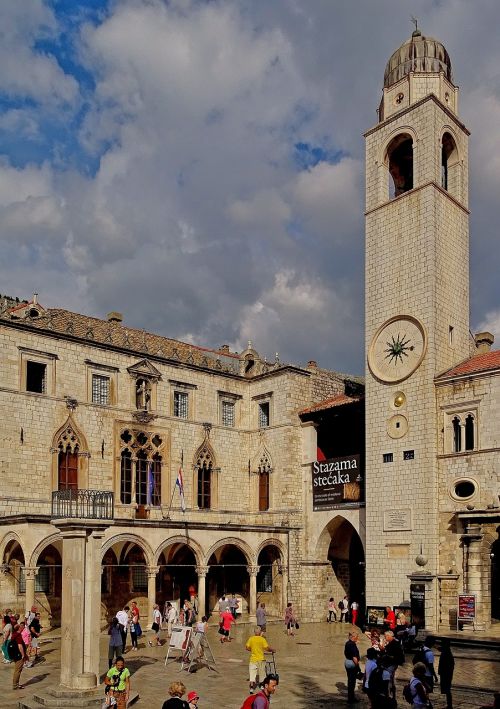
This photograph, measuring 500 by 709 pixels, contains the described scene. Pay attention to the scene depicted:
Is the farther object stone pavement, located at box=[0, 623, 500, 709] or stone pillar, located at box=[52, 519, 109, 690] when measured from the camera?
stone pavement, located at box=[0, 623, 500, 709]

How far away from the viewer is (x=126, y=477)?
35594 millimetres

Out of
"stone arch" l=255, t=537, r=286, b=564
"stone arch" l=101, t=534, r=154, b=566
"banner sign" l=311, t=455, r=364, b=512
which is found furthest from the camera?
"stone arch" l=255, t=537, r=286, b=564

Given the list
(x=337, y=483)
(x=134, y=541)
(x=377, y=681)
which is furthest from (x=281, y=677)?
(x=337, y=483)

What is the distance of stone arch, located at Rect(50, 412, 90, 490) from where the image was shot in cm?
3322

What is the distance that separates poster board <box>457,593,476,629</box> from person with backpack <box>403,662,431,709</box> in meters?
16.8

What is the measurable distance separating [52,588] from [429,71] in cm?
2685

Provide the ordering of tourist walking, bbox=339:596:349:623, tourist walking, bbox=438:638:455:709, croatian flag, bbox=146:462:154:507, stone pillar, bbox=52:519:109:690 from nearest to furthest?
tourist walking, bbox=438:638:455:709, stone pillar, bbox=52:519:109:690, croatian flag, bbox=146:462:154:507, tourist walking, bbox=339:596:349:623

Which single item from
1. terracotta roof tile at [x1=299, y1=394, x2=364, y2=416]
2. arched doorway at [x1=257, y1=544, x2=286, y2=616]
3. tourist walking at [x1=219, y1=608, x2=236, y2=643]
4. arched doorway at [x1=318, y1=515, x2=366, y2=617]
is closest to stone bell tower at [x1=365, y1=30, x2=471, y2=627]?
terracotta roof tile at [x1=299, y1=394, x2=364, y2=416]

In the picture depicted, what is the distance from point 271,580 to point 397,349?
13204mm

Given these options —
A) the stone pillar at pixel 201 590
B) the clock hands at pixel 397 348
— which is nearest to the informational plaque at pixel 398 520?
the clock hands at pixel 397 348

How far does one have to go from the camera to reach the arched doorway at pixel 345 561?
37.5 meters

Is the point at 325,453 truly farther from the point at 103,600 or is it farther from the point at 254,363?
the point at 103,600

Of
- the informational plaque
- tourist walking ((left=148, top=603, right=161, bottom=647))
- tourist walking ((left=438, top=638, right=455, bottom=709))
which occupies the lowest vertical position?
tourist walking ((left=148, top=603, right=161, bottom=647))

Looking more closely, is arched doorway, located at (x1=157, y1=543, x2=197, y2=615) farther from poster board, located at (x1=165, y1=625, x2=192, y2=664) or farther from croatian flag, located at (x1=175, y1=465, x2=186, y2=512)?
poster board, located at (x1=165, y1=625, x2=192, y2=664)
